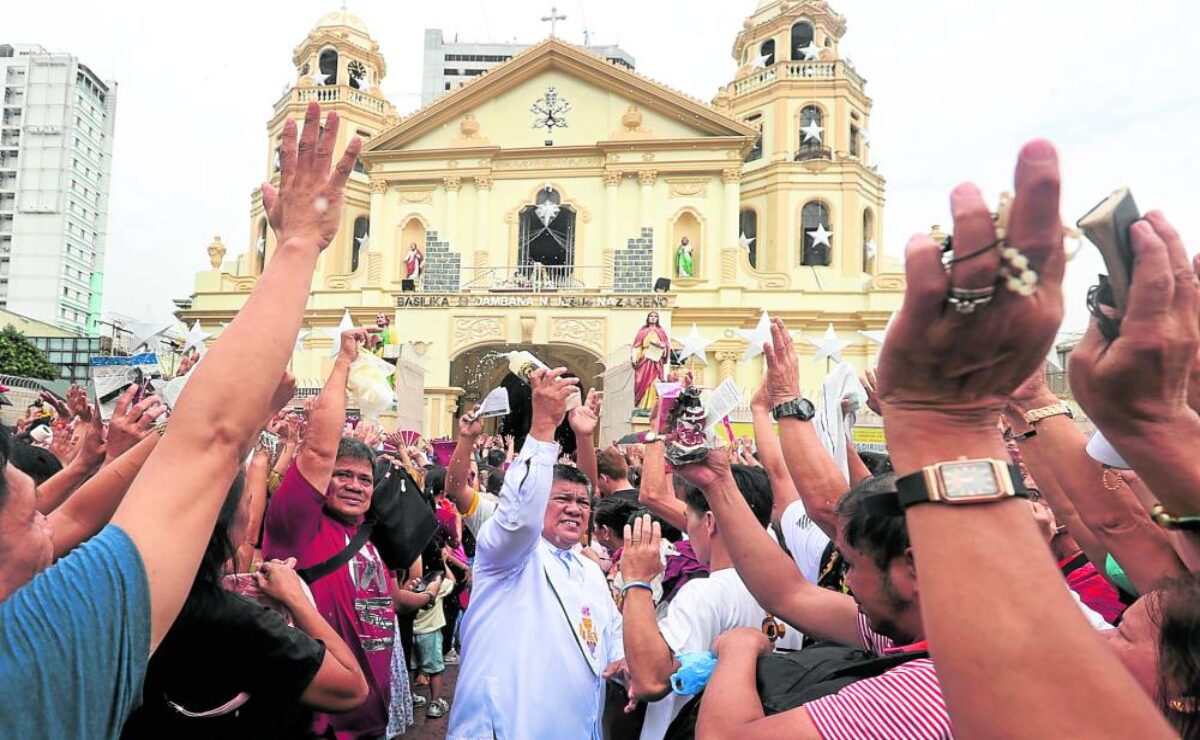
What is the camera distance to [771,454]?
135 inches

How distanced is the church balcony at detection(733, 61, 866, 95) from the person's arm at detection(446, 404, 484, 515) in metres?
25.3

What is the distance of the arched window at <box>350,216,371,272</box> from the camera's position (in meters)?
29.3

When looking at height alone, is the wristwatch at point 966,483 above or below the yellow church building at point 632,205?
below

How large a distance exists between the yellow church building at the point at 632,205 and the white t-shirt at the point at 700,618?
19907 millimetres

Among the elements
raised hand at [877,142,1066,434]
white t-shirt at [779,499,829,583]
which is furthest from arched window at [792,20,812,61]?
raised hand at [877,142,1066,434]

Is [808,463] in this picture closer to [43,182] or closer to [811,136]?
[811,136]

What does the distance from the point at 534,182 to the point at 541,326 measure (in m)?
5.67

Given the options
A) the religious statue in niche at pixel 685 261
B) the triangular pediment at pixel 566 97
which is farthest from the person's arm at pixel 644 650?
the triangular pediment at pixel 566 97

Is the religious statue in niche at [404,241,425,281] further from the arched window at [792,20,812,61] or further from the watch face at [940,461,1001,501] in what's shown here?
the watch face at [940,461,1001,501]

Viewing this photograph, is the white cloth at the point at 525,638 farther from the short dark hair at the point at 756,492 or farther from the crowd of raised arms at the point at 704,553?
the short dark hair at the point at 756,492

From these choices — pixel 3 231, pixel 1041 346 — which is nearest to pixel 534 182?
pixel 1041 346

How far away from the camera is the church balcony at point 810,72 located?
88.4ft

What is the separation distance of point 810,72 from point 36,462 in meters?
27.4

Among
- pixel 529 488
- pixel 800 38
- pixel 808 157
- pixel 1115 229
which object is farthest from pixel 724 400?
pixel 800 38
